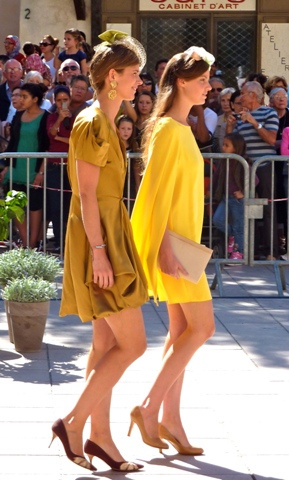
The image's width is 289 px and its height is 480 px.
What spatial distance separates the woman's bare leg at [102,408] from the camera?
465cm

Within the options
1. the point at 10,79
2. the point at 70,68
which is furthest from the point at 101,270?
the point at 10,79

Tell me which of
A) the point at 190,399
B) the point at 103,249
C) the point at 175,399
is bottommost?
the point at 190,399

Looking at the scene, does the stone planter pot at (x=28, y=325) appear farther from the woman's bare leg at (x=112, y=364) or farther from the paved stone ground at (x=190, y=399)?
the woman's bare leg at (x=112, y=364)

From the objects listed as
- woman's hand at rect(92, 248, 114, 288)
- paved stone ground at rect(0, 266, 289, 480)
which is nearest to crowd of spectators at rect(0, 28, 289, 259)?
paved stone ground at rect(0, 266, 289, 480)

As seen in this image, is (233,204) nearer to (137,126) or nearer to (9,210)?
(137,126)

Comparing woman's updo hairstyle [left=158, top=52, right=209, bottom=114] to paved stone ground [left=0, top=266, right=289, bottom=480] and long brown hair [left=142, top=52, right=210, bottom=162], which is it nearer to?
long brown hair [left=142, top=52, right=210, bottom=162]

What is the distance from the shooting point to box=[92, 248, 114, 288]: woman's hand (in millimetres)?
4496

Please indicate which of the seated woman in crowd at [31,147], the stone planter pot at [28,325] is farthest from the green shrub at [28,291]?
the seated woman in crowd at [31,147]

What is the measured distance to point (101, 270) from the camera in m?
4.50

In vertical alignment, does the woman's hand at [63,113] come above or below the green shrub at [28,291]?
above

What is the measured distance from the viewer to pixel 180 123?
493cm

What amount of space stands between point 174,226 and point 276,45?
1435 cm

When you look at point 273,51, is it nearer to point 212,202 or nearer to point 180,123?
point 212,202

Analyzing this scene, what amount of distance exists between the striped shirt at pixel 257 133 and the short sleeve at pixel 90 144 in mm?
6495
